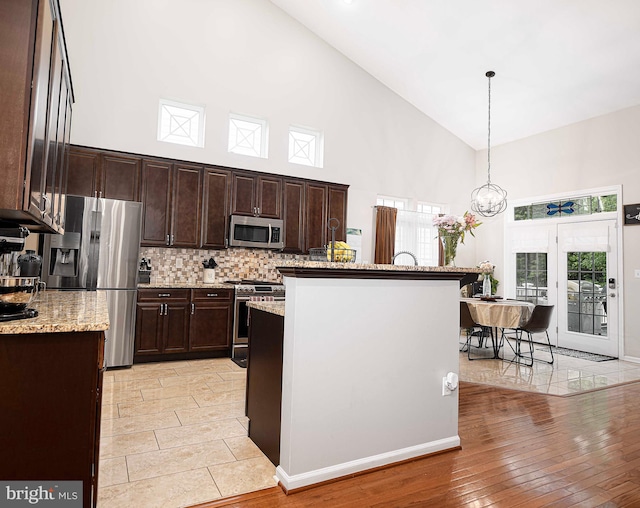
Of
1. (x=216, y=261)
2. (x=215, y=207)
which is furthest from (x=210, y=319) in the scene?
(x=215, y=207)

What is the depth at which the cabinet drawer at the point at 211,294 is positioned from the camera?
5074 mm

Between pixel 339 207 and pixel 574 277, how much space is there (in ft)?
12.8

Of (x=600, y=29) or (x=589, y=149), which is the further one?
(x=589, y=149)

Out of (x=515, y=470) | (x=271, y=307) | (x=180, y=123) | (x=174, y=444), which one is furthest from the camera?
(x=180, y=123)

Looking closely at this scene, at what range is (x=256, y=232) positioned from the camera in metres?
5.65

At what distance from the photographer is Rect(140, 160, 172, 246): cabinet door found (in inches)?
200

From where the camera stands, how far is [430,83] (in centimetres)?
666

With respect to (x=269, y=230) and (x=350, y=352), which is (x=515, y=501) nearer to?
(x=350, y=352)

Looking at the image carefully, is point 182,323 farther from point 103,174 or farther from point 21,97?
point 21,97

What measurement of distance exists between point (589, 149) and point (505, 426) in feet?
16.7

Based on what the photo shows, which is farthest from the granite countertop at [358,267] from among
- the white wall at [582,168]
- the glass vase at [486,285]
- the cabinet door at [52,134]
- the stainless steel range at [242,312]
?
the glass vase at [486,285]

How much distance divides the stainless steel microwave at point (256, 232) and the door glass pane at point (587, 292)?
4.64m

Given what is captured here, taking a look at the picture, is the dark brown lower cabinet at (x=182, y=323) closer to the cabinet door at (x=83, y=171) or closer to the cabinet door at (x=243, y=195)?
the cabinet door at (x=243, y=195)

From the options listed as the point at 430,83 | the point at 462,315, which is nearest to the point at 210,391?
the point at 462,315
